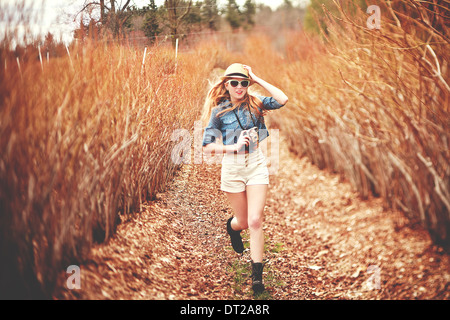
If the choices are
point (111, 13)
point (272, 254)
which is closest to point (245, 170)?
point (272, 254)

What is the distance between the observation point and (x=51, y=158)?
5.41ft

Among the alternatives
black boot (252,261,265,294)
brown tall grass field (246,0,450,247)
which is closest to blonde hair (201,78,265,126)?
brown tall grass field (246,0,450,247)

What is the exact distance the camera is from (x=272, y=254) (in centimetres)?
304

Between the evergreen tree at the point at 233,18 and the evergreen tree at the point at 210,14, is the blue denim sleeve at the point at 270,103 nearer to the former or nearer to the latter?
the evergreen tree at the point at 210,14

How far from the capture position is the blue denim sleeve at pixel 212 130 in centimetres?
224

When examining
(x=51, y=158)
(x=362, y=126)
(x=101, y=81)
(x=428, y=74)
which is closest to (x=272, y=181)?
(x=362, y=126)

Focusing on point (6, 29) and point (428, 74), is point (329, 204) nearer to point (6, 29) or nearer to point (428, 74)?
point (428, 74)

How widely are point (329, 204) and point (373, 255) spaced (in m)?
1.22

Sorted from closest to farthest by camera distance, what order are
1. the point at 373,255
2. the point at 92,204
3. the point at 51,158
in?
the point at 51,158 → the point at 92,204 → the point at 373,255

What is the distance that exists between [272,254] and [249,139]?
1349 millimetres

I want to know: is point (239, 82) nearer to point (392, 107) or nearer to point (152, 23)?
point (152, 23)

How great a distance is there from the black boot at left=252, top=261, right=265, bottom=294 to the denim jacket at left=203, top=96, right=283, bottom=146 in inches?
31.2

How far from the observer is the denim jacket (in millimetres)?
2201

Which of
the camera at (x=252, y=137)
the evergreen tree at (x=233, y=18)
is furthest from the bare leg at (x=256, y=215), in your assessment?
the evergreen tree at (x=233, y=18)
